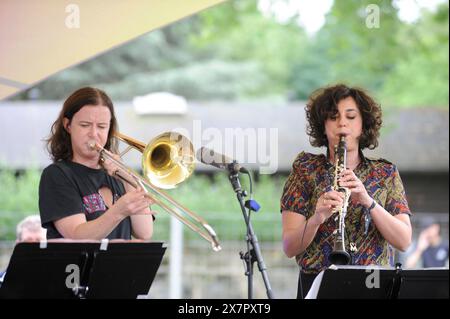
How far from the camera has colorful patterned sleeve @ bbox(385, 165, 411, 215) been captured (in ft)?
12.6

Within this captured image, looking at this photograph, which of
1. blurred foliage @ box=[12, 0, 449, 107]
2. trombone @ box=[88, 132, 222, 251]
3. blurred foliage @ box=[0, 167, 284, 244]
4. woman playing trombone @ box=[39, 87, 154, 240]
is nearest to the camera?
woman playing trombone @ box=[39, 87, 154, 240]

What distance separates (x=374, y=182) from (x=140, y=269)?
1.18m

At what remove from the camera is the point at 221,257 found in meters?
10.4

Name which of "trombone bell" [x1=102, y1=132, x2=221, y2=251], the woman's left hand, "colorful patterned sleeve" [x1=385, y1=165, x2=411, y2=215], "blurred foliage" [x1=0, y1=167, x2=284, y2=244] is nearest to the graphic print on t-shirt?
"trombone bell" [x1=102, y1=132, x2=221, y2=251]

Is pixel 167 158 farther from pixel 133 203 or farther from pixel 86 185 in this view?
pixel 133 203

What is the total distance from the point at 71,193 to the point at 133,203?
Result: 1.29 ft

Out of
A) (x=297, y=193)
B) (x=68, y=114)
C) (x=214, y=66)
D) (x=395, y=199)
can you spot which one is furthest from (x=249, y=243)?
(x=214, y=66)

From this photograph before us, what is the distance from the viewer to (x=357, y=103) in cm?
390

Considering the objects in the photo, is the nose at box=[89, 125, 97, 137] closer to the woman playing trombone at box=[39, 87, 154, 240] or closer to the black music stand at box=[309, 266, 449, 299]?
the woman playing trombone at box=[39, 87, 154, 240]

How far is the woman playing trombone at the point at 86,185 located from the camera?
363 centimetres

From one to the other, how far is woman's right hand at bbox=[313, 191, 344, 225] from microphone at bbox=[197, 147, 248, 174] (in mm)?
537

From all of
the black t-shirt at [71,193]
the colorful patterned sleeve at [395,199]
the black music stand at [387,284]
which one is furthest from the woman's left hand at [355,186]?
the black t-shirt at [71,193]

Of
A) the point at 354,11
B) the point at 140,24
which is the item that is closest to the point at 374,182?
the point at 140,24
